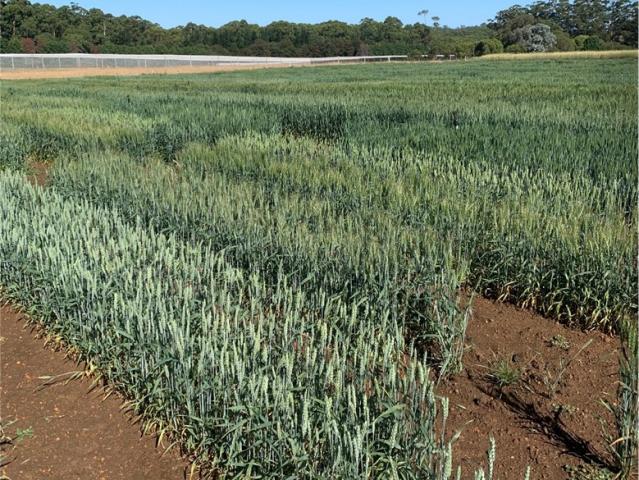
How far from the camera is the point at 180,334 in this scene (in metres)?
2.81

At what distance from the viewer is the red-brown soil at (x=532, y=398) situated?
2754 millimetres

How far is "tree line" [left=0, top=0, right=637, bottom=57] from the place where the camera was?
7000 centimetres

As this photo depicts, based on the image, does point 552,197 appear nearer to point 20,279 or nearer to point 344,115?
point 20,279

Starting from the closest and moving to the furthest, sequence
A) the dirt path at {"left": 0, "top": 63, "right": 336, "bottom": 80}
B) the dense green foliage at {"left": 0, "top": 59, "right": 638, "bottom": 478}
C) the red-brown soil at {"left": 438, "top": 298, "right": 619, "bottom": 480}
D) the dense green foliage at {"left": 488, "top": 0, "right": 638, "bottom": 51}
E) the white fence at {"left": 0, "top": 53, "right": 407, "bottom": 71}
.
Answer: the dense green foliage at {"left": 0, "top": 59, "right": 638, "bottom": 478}, the red-brown soil at {"left": 438, "top": 298, "right": 619, "bottom": 480}, the dirt path at {"left": 0, "top": 63, "right": 336, "bottom": 80}, the white fence at {"left": 0, "top": 53, "right": 407, "bottom": 71}, the dense green foliage at {"left": 488, "top": 0, "right": 638, "bottom": 51}

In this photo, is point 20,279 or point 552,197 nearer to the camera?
point 20,279

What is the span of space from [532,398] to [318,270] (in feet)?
5.14

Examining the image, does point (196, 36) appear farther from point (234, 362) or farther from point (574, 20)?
point (234, 362)

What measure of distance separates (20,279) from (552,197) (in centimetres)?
474

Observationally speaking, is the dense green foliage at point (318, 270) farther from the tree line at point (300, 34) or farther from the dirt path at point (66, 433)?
the tree line at point (300, 34)

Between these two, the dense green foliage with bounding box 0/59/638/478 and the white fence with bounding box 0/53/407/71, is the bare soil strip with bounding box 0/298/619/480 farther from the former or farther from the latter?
the white fence with bounding box 0/53/407/71

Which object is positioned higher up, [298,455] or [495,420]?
[298,455]

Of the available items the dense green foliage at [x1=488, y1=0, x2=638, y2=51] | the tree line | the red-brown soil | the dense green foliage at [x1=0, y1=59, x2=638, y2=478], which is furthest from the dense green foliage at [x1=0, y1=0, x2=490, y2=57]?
the red-brown soil

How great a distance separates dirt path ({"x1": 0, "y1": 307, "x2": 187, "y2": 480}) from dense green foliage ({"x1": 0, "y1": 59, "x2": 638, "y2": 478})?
0.17 m

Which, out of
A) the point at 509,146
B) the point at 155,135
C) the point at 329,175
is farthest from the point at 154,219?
the point at 155,135
